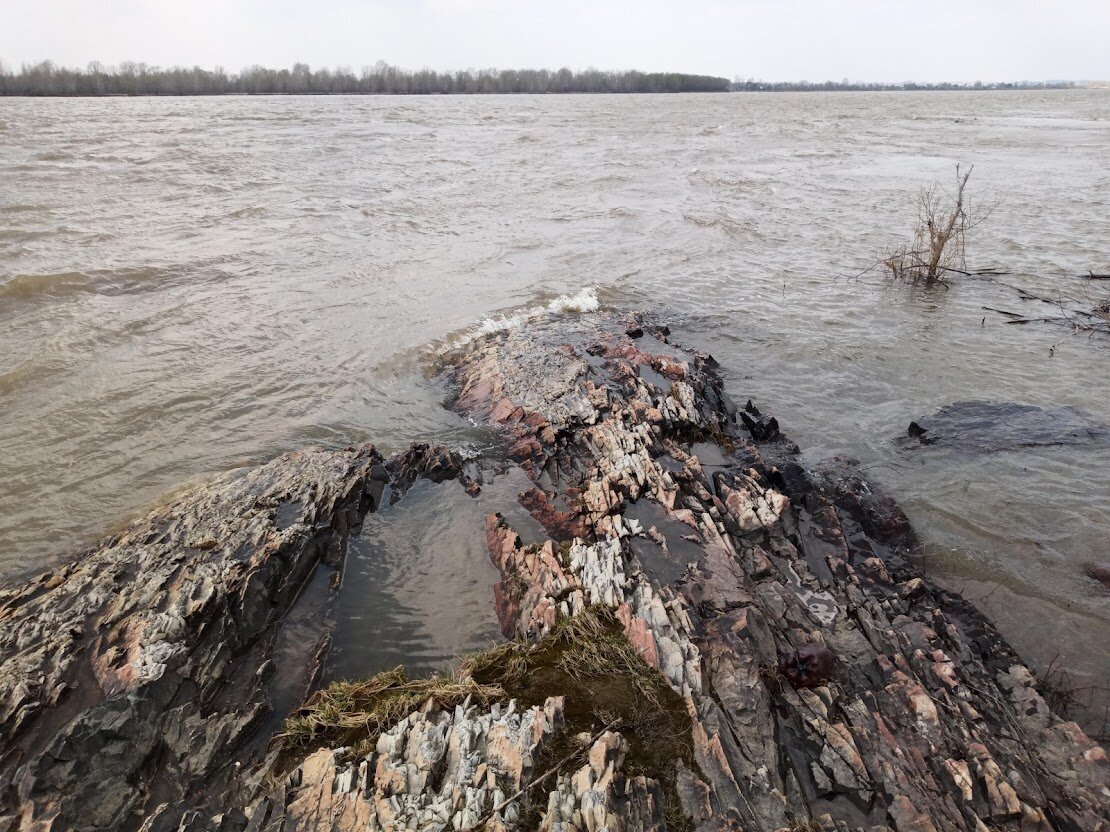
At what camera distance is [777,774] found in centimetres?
295

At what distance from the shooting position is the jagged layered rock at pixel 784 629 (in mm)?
2947

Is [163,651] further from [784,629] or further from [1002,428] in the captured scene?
[1002,428]

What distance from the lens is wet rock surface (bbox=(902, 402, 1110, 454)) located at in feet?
22.3

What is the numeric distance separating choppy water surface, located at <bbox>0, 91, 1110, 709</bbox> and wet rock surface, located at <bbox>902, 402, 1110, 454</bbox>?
9.1 inches

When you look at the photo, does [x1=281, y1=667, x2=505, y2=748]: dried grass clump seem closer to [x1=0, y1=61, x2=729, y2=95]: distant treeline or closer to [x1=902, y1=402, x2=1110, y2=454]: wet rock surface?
[x1=902, y1=402, x2=1110, y2=454]: wet rock surface

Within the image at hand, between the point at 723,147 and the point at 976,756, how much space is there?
33.0 m

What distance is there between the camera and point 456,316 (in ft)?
33.4

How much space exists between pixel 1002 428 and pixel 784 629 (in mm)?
5026

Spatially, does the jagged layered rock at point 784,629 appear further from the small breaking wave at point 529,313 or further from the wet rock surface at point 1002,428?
the small breaking wave at point 529,313

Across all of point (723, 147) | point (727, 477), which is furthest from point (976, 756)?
point (723, 147)

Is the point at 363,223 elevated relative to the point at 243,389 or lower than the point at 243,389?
elevated

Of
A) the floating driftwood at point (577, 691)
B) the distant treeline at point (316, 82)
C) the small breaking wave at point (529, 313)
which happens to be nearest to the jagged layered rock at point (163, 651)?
the floating driftwood at point (577, 691)

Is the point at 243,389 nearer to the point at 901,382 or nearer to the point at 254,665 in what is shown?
the point at 254,665

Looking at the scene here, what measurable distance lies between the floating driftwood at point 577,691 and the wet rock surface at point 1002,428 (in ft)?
6.46
